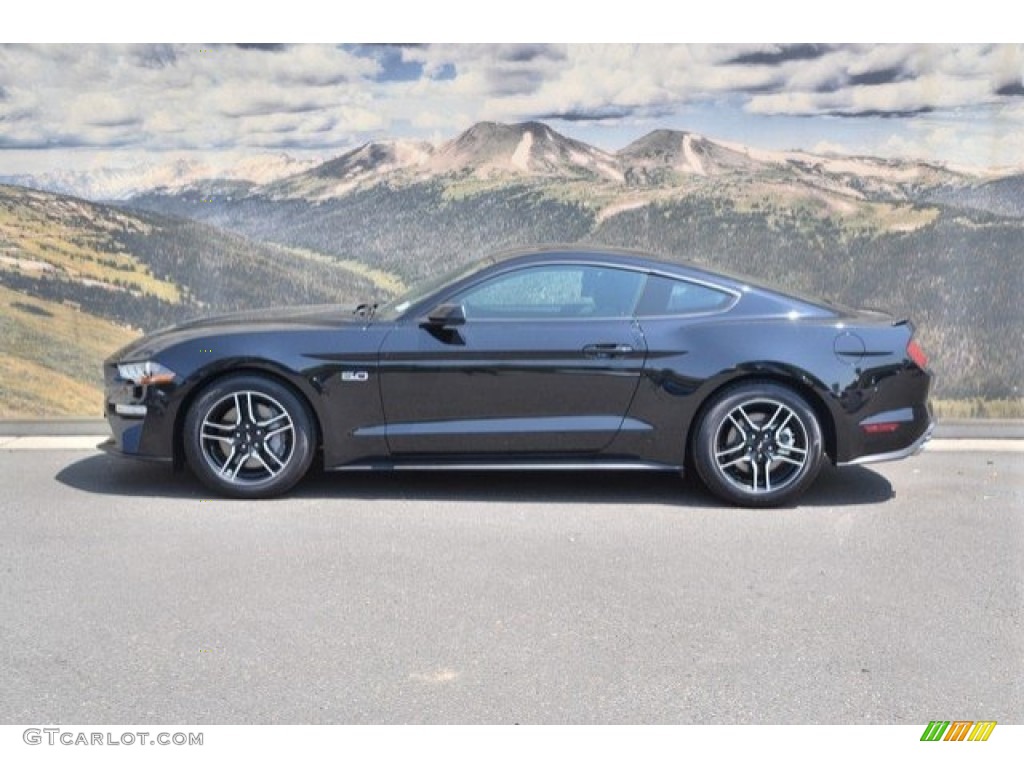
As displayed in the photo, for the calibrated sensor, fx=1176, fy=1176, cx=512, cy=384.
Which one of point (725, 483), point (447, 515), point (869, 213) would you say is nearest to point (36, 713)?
point (447, 515)

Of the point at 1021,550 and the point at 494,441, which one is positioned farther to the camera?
the point at 494,441

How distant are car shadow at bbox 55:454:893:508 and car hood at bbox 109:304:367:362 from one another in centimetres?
79

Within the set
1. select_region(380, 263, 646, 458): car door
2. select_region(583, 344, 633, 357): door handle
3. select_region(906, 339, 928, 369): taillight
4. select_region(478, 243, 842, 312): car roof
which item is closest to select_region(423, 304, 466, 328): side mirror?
select_region(380, 263, 646, 458): car door

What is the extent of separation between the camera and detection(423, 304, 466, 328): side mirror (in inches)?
237

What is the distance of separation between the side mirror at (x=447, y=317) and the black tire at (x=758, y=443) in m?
1.35

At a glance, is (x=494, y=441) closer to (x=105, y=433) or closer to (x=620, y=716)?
(x=620, y=716)

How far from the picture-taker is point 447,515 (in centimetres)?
599

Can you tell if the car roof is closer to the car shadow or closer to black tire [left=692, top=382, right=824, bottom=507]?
black tire [left=692, top=382, right=824, bottom=507]

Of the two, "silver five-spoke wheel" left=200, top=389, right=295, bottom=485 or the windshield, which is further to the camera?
the windshield

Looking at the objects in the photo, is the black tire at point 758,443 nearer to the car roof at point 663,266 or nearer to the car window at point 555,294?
the car roof at point 663,266

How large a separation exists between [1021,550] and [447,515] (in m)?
2.75

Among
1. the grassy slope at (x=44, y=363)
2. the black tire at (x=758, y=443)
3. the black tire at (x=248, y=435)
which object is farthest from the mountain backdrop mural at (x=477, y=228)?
the black tire at (x=248, y=435)

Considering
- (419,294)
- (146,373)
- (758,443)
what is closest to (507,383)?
(419,294)

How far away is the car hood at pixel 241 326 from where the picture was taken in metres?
6.19
